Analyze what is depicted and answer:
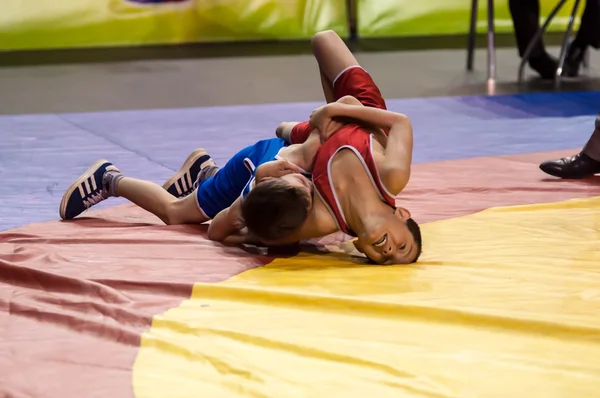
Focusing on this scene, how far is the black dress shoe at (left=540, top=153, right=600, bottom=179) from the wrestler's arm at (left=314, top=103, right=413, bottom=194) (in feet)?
3.82

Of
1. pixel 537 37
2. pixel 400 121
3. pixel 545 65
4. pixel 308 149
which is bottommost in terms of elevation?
pixel 545 65

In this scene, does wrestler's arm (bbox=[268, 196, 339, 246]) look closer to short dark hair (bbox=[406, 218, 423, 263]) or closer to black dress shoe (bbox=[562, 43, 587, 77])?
short dark hair (bbox=[406, 218, 423, 263])

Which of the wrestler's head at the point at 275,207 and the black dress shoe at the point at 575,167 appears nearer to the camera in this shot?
the wrestler's head at the point at 275,207

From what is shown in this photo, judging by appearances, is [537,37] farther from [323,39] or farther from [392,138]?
[392,138]

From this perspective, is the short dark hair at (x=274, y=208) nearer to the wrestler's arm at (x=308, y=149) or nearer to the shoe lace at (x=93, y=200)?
the wrestler's arm at (x=308, y=149)

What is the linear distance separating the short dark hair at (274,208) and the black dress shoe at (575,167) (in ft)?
4.86

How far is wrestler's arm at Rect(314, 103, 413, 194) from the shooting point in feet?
8.08

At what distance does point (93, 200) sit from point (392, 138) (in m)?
1.24

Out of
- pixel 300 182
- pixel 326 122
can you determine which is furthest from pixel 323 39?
pixel 300 182

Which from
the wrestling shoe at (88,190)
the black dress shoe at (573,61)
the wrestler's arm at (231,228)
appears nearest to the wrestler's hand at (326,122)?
the wrestler's arm at (231,228)

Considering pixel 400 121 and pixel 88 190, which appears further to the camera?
pixel 88 190

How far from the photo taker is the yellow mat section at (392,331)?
5.74 ft

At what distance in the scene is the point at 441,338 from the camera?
1.95m

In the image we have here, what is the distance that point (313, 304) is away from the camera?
2.16 metres
